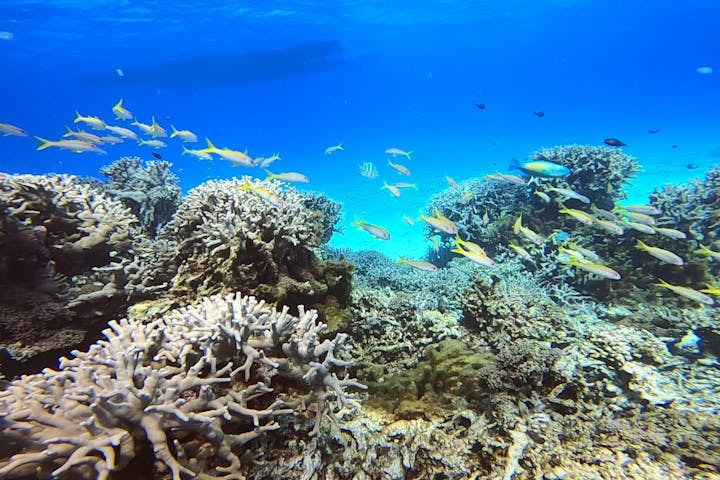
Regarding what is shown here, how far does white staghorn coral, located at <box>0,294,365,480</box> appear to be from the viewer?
1.69m

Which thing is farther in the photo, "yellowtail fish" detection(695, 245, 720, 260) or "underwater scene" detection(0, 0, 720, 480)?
"yellowtail fish" detection(695, 245, 720, 260)

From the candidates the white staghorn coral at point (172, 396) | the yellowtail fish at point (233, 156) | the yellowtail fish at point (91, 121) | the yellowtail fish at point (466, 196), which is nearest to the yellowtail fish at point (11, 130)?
the yellowtail fish at point (91, 121)

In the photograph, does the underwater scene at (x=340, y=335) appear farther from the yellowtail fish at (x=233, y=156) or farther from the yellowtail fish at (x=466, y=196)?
the yellowtail fish at (x=466, y=196)

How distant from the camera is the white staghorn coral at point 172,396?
169 cm

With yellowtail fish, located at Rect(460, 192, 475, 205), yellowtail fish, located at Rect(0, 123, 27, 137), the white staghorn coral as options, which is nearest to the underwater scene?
the white staghorn coral

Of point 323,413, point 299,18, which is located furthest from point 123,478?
point 299,18

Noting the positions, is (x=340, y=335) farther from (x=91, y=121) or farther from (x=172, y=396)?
(x=91, y=121)

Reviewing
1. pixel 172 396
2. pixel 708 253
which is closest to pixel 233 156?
pixel 172 396

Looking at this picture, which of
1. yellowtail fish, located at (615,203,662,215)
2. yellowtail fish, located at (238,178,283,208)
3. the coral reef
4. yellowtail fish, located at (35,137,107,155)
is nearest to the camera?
yellowtail fish, located at (238,178,283,208)

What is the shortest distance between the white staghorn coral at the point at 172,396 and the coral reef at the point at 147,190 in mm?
4872

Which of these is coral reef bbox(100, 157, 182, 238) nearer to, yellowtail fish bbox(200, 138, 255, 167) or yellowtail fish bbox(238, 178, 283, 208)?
yellowtail fish bbox(200, 138, 255, 167)

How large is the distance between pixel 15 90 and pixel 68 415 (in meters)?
120

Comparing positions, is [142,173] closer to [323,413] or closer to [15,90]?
[323,413]

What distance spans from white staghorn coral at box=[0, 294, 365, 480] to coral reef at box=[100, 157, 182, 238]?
16.0 ft
